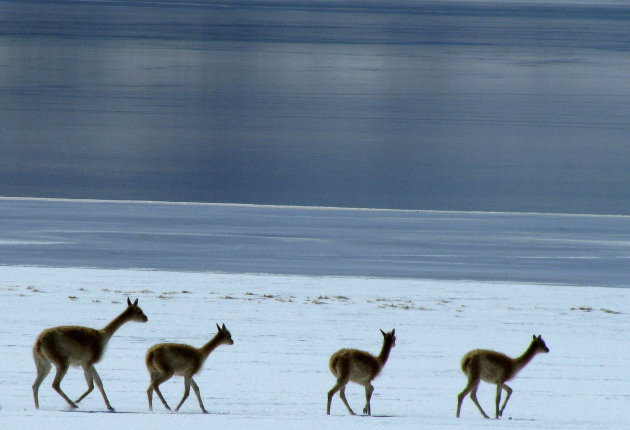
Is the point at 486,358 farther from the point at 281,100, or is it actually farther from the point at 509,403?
the point at 281,100

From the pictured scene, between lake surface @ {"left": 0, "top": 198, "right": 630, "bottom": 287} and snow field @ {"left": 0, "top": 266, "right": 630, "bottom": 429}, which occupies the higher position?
lake surface @ {"left": 0, "top": 198, "right": 630, "bottom": 287}

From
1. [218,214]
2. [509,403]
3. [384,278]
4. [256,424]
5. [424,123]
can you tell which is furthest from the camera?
[424,123]

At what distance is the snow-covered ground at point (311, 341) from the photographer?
5.00m

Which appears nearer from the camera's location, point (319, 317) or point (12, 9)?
point (319, 317)

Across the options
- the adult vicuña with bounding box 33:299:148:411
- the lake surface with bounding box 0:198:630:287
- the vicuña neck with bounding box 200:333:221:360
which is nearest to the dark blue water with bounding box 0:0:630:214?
the lake surface with bounding box 0:198:630:287

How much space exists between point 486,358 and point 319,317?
7.94ft

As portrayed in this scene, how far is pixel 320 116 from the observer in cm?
2959

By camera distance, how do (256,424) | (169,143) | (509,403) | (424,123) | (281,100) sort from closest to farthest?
1. (256,424)
2. (509,403)
3. (169,143)
4. (424,123)
5. (281,100)

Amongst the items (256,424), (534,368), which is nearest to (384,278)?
(534,368)

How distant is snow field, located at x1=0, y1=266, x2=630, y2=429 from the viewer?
5016 mm

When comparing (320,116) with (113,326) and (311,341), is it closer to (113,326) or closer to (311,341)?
(311,341)

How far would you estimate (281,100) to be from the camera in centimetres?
3500

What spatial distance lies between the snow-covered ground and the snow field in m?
0.01

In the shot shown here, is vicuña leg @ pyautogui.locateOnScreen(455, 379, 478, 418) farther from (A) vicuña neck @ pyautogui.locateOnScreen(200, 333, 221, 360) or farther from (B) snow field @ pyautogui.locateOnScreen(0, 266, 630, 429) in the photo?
(A) vicuña neck @ pyautogui.locateOnScreen(200, 333, 221, 360)
